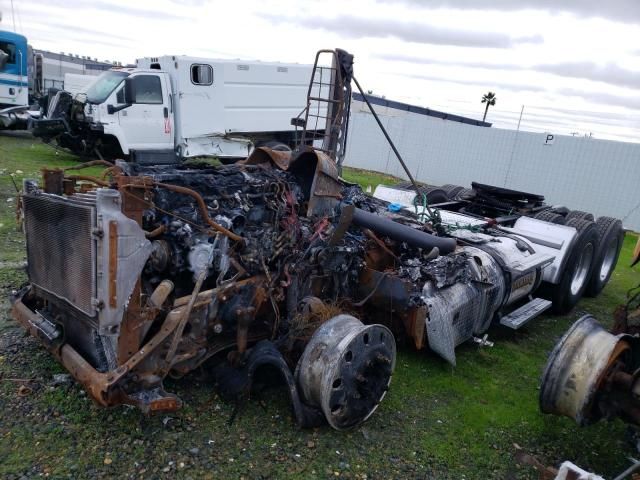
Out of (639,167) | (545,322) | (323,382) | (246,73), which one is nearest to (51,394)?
(323,382)

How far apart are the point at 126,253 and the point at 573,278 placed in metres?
5.38

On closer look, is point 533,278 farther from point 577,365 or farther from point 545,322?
point 577,365

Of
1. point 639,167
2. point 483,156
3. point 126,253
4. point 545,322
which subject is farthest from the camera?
point 483,156

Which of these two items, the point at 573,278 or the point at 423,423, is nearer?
the point at 423,423

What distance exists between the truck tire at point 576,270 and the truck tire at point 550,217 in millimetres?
117

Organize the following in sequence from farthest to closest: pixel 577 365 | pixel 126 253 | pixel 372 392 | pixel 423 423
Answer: pixel 423 423 → pixel 372 392 → pixel 577 365 → pixel 126 253

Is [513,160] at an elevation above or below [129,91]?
below

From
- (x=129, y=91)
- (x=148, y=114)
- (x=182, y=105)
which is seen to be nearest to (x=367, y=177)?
(x=182, y=105)

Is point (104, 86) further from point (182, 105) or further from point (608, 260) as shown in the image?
point (608, 260)

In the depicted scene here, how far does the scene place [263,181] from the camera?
415 cm

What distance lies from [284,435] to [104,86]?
1143 cm

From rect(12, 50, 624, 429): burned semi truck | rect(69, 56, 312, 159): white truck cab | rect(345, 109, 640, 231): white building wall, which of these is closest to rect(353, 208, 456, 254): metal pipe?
rect(12, 50, 624, 429): burned semi truck

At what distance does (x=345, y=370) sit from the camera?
3.34m

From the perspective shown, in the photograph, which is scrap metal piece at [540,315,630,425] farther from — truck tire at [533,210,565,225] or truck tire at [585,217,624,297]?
truck tire at [585,217,624,297]
